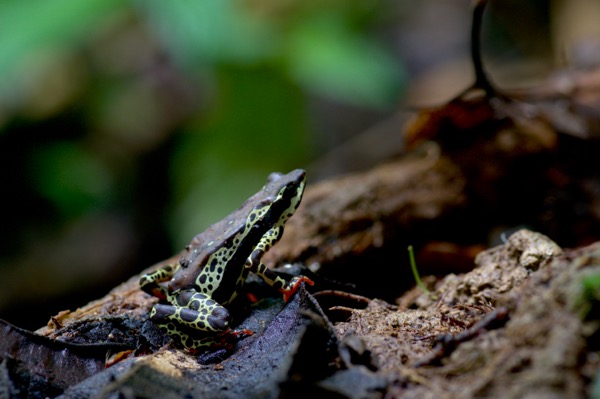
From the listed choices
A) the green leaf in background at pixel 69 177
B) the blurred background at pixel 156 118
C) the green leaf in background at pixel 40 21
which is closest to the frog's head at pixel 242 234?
the blurred background at pixel 156 118

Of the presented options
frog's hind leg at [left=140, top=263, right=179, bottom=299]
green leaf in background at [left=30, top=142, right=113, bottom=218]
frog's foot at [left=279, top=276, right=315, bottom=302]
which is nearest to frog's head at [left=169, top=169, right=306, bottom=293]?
frog's hind leg at [left=140, top=263, right=179, bottom=299]

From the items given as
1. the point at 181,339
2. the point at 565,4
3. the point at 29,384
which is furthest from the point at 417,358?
the point at 565,4

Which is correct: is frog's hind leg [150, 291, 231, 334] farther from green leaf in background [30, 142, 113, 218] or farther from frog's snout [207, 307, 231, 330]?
green leaf in background [30, 142, 113, 218]

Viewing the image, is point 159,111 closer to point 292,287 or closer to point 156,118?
point 156,118

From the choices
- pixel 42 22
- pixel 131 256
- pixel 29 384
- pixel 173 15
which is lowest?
pixel 131 256

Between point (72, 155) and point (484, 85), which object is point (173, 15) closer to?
point (484, 85)

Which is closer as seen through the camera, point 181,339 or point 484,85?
point 181,339
